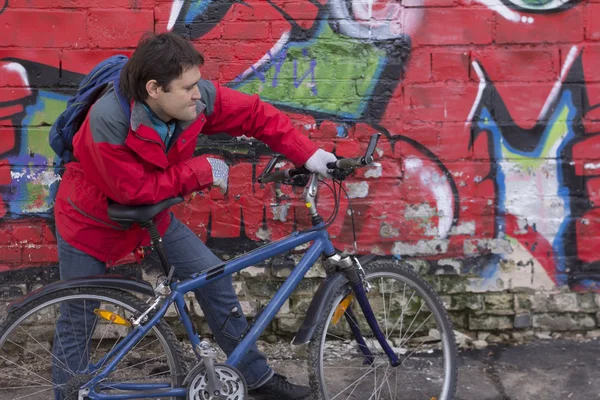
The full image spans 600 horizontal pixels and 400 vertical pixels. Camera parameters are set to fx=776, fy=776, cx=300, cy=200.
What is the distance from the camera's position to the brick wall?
13.4ft

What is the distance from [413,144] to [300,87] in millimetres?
692

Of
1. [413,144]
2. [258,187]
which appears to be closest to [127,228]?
[258,187]

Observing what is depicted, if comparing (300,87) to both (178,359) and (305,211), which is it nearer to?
(305,211)

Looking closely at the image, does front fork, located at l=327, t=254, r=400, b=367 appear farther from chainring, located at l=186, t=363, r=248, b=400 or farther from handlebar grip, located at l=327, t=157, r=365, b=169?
chainring, located at l=186, t=363, r=248, b=400

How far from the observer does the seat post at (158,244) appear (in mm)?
3014

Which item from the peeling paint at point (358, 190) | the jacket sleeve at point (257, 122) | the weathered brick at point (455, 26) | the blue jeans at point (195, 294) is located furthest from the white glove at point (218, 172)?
the weathered brick at point (455, 26)

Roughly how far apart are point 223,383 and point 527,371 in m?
1.78

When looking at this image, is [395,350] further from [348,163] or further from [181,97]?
[181,97]

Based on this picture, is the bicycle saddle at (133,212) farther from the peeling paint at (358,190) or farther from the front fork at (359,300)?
the peeling paint at (358,190)

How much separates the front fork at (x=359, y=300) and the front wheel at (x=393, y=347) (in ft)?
0.07

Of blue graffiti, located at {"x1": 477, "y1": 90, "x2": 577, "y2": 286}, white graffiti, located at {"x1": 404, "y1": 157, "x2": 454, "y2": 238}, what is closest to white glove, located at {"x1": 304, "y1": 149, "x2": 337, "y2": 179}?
white graffiti, located at {"x1": 404, "y1": 157, "x2": 454, "y2": 238}

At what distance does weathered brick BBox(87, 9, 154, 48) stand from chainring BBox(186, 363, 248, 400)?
1884mm

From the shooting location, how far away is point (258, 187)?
4.25 metres

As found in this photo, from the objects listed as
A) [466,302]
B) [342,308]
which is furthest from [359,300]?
[466,302]
